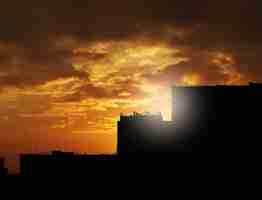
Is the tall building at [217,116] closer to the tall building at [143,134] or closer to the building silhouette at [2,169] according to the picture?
the tall building at [143,134]

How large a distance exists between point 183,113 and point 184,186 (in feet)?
29.4

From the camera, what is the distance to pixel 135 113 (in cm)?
6531

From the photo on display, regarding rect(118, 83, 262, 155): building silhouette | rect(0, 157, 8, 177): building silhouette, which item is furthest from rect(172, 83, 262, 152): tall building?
rect(0, 157, 8, 177): building silhouette

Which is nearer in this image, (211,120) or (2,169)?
(211,120)

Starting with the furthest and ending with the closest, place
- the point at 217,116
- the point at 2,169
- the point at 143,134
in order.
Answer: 1. the point at 2,169
2. the point at 143,134
3. the point at 217,116

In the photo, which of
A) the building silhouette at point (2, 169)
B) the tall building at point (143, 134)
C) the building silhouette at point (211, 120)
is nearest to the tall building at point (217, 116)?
the building silhouette at point (211, 120)

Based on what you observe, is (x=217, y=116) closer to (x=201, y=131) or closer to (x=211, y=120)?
(x=211, y=120)

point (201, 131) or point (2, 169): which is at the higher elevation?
point (201, 131)

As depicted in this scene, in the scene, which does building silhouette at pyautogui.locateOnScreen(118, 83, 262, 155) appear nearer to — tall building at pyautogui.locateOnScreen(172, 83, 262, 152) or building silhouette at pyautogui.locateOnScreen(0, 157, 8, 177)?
tall building at pyautogui.locateOnScreen(172, 83, 262, 152)

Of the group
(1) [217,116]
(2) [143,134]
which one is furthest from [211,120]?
(2) [143,134]

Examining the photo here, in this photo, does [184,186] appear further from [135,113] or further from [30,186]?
[30,186]

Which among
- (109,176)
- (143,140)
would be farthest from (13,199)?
(143,140)

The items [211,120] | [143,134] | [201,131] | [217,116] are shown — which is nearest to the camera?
[201,131]

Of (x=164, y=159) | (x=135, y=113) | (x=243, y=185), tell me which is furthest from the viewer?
(x=135, y=113)
